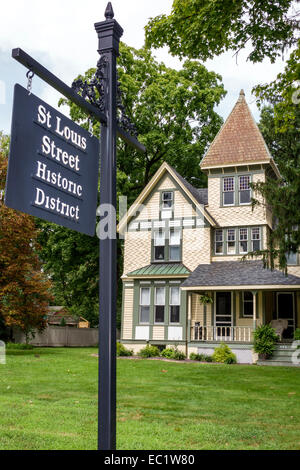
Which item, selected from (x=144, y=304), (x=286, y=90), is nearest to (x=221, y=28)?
(x=286, y=90)

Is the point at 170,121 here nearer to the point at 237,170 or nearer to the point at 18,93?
the point at 237,170

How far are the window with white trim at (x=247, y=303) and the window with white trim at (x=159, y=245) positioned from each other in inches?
185

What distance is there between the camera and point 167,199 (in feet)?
86.4

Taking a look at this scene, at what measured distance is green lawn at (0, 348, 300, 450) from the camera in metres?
6.51

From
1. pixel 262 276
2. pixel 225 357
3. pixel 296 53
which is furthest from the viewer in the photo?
pixel 262 276

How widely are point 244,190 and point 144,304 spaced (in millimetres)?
7847

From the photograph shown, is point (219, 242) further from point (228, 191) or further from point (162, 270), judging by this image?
point (162, 270)

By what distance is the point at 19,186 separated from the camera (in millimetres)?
3104

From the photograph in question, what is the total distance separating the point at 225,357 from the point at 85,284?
49.4 ft

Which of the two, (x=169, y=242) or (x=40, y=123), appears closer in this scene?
(x=40, y=123)

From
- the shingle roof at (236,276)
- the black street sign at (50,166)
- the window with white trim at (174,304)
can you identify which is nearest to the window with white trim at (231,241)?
the shingle roof at (236,276)

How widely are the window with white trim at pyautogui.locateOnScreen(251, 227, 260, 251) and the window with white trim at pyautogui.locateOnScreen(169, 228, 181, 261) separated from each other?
3.77 metres

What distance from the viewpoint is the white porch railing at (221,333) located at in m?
22.8
